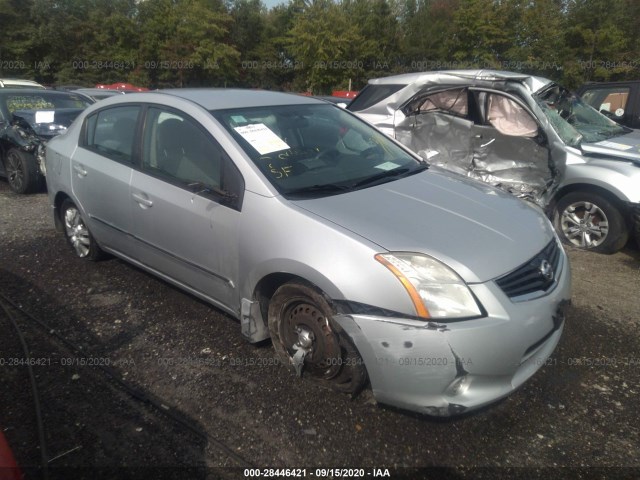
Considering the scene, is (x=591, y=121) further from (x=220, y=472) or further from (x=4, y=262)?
(x=4, y=262)

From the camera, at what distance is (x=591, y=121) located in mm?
6387

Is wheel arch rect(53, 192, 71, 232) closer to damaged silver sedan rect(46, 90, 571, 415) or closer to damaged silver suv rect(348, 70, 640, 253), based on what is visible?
damaged silver sedan rect(46, 90, 571, 415)

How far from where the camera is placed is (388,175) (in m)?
3.36

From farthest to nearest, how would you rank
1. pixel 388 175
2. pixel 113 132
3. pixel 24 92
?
pixel 24 92
pixel 113 132
pixel 388 175

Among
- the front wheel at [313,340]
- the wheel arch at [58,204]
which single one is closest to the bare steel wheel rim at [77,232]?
the wheel arch at [58,204]

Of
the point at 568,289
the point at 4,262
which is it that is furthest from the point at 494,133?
the point at 4,262

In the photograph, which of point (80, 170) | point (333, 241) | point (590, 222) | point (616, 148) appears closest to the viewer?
point (333, 241)

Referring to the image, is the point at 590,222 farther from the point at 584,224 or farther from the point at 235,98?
the point at 235,98

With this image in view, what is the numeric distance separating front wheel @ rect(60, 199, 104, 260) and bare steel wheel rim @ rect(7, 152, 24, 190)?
3.19 m

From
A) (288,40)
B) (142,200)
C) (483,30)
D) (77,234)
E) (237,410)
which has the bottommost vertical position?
(237,410)

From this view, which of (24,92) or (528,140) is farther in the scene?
(24,92)

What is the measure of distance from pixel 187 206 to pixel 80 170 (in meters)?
1.63

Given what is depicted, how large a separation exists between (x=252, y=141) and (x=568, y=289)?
6.96ft

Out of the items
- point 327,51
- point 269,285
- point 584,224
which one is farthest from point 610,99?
point 327,51
